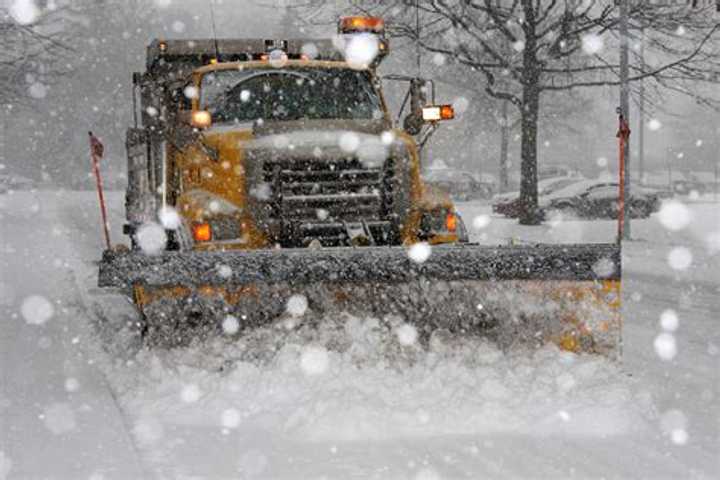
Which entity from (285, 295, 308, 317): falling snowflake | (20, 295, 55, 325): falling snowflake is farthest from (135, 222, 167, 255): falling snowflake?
(20, 295, 55, 325): falling snowflake

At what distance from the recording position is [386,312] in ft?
18.5

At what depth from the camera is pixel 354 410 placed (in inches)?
194

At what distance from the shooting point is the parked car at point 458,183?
40.4 meters

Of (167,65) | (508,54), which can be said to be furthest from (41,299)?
(508,54)

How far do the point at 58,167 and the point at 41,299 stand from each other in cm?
5122

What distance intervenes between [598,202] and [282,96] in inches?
758

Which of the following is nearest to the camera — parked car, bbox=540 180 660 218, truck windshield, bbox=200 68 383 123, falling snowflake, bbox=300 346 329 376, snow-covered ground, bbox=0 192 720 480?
snow-covered ground, bbox=0 192 720 480

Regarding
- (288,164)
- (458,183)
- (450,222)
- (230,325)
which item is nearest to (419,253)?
(230,325)

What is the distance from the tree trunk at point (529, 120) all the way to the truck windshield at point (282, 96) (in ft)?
37.8

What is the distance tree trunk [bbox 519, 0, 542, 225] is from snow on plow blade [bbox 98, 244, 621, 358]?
13887mm

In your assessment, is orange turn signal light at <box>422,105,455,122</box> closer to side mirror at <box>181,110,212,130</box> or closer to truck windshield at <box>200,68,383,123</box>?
truck windshield at <box>200,68,383,123</box>

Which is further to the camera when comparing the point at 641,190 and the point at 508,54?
the point at 508,54

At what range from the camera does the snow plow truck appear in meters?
5.43

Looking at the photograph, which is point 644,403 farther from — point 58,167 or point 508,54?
point 58,167
